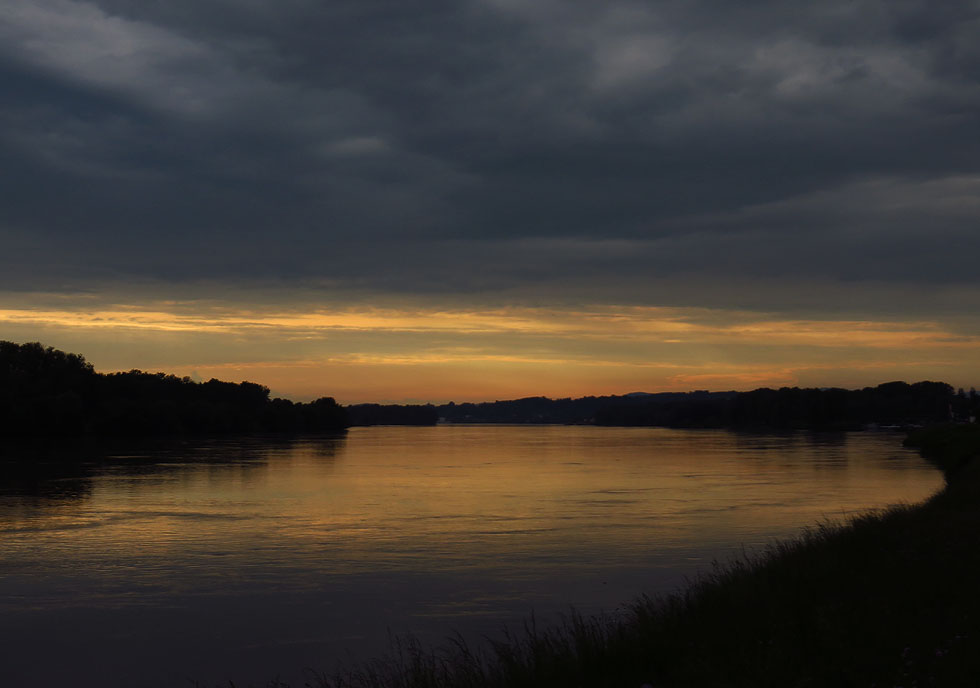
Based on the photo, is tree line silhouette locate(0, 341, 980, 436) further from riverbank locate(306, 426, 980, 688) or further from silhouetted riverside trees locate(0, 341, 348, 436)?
riverbank locate(306, 426, 980, 688)

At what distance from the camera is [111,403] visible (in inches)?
4486

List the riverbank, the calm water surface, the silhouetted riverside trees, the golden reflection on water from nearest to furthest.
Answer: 1. the riverbank
2. the calm water surface
3. the golden reflection on water
4. the silhouetted riverside trees

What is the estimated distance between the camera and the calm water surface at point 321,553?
15445mm

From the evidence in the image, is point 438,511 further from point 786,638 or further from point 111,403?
point 111,403

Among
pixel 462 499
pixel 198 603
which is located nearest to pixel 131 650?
pixel 198 603

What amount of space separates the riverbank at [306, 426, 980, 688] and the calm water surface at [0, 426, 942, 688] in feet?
9.43

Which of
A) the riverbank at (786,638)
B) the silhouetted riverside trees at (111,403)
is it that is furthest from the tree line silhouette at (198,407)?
Answer: the riverbank at (786,638)

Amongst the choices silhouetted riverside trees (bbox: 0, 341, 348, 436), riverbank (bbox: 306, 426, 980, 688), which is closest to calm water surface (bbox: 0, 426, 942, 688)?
riverbank (bbox: 306, 426, 980, 688)

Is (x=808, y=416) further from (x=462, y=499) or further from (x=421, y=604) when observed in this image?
(x=421, y=604)

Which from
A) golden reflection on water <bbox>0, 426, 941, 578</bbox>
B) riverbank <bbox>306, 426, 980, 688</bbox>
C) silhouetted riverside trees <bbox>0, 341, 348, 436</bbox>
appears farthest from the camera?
silhouetted riverside trees <bbox>0, 341, 348, 436</bbox>

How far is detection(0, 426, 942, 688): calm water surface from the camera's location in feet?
50.7

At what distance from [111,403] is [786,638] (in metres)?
116

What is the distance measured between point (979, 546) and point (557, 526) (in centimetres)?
1605

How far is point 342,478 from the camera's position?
2008 inches
